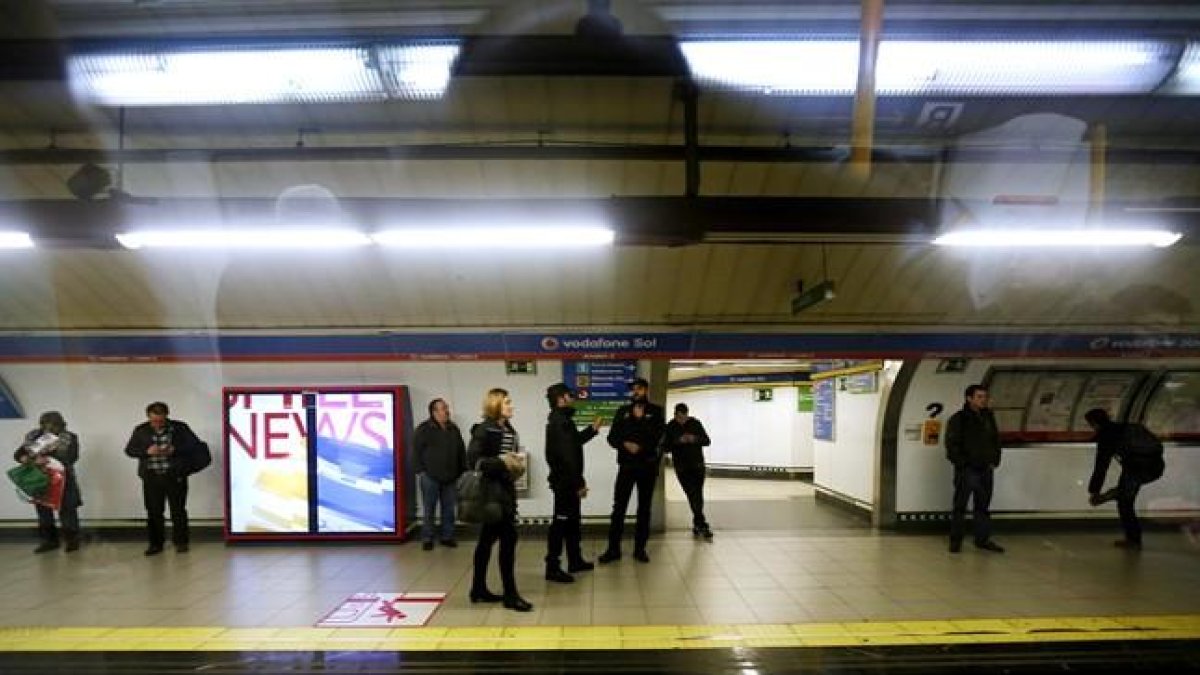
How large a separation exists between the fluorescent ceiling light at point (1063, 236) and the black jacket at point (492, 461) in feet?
10.8

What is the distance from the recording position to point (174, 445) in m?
6.29

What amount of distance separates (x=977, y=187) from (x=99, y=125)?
589 centimetres

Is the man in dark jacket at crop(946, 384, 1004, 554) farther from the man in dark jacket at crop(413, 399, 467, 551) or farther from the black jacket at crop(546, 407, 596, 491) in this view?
the man in dark jacket at crop(413, 399, 467, 551)

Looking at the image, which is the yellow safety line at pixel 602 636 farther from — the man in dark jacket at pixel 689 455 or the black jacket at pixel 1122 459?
the man in dark jacket at pixel 689 455

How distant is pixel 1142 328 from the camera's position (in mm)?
6828

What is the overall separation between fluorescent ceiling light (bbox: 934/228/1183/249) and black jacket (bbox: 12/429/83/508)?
8.22 meters

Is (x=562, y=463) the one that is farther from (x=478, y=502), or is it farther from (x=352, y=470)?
(x=352, y=470)

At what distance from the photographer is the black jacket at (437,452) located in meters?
6.20

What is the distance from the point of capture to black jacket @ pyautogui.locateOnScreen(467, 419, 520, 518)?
14.5 ft

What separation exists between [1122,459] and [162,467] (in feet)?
31.1

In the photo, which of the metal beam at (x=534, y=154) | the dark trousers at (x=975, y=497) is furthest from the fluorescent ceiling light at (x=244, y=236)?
the dark trousers at (x=975, y=497)

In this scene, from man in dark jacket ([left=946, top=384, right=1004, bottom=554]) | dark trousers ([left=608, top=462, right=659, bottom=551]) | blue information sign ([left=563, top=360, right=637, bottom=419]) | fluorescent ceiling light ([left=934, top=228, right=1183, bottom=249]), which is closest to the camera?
fluorescent ceiling light ([left=934, top=228, right=1183, bottom=249])

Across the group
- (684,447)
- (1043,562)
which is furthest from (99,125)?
(1043,562)

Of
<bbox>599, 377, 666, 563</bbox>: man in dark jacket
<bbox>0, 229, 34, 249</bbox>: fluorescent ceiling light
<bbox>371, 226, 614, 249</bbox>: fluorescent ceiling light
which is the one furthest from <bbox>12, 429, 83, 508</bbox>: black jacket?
<bbox>599, 377, 666, 563</bbox>: man in dark jacket
